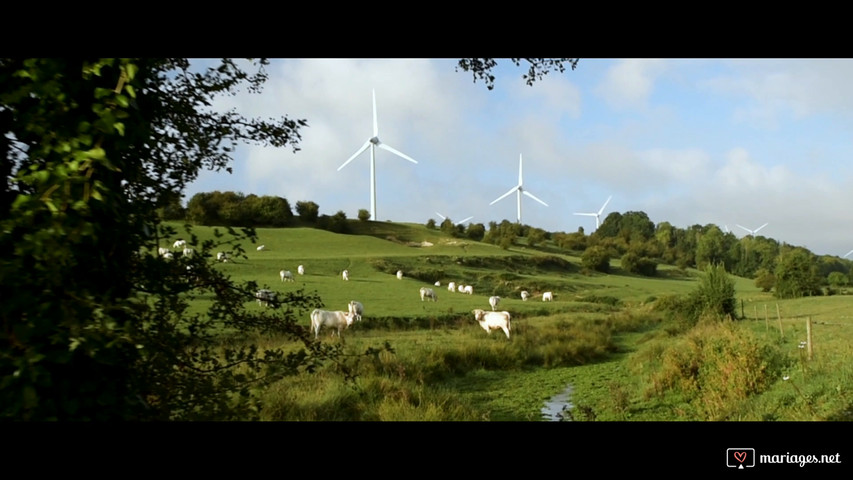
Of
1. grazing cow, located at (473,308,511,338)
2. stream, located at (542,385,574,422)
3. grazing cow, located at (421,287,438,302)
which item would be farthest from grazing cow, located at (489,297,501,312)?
stream, located at (542,385,574,422)

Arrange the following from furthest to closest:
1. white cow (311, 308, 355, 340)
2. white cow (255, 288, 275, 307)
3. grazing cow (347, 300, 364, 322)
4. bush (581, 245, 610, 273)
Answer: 1. bush (581, 245, 610, 273)
2. grazing cow (347, 300, 364, 322)
3. white cow (311, 308, 355, 340)
4. white cow (255, 288, 275, 307)

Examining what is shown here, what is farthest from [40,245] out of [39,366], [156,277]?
[156,277]

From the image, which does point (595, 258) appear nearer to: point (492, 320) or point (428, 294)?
point (492, 320)

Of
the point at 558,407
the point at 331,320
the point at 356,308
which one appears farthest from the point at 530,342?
the point at 331,320

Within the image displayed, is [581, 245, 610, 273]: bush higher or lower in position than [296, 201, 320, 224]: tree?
lower

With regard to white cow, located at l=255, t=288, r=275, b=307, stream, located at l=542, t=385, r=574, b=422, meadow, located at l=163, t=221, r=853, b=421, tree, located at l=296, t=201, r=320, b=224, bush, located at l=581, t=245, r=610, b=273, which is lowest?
stream, located at l=542, t=385, r=574, b=422

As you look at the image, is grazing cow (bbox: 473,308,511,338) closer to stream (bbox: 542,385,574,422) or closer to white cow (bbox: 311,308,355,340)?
stream (bbox: 542,385,574,422)
